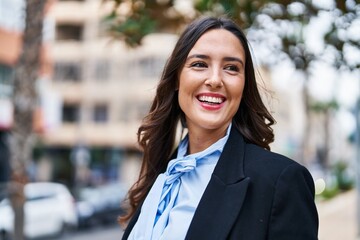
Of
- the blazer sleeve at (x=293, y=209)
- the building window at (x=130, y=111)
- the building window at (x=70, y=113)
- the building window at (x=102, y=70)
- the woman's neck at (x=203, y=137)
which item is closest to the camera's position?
the blazer sleeve at (x=293, y=209)

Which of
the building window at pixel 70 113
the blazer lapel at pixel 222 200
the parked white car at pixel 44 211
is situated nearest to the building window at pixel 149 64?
the building window at pixel 70 113

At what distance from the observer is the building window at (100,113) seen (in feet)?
149

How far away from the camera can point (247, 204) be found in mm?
1831

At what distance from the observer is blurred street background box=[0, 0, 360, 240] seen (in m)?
5.39

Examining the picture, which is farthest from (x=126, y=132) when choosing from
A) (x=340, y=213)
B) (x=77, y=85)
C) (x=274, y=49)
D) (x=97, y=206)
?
(x=274, y=49)

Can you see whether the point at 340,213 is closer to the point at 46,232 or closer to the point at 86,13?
the point at 46,232

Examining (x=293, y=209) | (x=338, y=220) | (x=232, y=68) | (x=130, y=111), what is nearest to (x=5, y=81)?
(x=338, y=220)

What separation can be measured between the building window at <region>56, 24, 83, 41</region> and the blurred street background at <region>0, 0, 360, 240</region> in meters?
0.07

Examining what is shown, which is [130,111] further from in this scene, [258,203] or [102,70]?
[258,203]

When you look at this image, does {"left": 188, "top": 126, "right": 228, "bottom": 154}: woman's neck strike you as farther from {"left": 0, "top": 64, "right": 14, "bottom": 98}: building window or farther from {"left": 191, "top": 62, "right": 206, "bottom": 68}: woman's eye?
{"left": 0, "top": 64, "right": 14, "bottom": 98}: building window

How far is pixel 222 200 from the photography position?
1880 mm

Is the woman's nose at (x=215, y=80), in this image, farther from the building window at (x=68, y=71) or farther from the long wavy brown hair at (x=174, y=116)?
the building window at (x=68, y=71)

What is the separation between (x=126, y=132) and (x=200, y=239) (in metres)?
43.0

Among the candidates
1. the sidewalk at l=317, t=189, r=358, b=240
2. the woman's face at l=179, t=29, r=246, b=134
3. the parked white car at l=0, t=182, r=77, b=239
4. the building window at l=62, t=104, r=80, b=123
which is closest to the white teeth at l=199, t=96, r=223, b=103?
the woman's face at l=179, t=29, r=246, b=134
